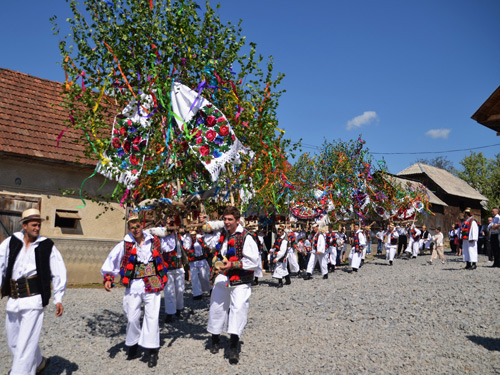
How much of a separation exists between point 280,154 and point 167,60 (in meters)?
2.47

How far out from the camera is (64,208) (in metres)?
12.7

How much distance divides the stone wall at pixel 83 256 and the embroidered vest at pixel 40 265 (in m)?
8.07

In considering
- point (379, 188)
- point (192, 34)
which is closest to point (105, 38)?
point (192, 34)

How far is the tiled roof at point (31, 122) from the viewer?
39.1 feet

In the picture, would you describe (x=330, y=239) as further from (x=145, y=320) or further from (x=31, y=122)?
(x=145, y=320)

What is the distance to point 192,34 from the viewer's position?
6.48 metres

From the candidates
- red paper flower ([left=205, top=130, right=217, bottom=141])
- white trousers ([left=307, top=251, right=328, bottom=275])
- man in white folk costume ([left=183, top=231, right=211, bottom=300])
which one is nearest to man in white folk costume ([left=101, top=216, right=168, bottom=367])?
red paper flower ([left=205, top=130, right=217, bottom=141])

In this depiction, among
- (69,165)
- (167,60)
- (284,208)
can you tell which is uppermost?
(167,60)

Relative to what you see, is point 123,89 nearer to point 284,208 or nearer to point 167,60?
point 167,60

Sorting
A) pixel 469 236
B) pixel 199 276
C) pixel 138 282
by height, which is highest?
pixel 469 236

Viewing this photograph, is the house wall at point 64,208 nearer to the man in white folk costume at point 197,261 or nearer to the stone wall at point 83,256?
the stone wall at point 83,256

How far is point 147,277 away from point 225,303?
1.11 meters

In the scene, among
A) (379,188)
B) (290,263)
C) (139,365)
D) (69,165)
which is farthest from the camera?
(379,188)

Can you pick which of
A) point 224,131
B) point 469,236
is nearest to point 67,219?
point 224,131
